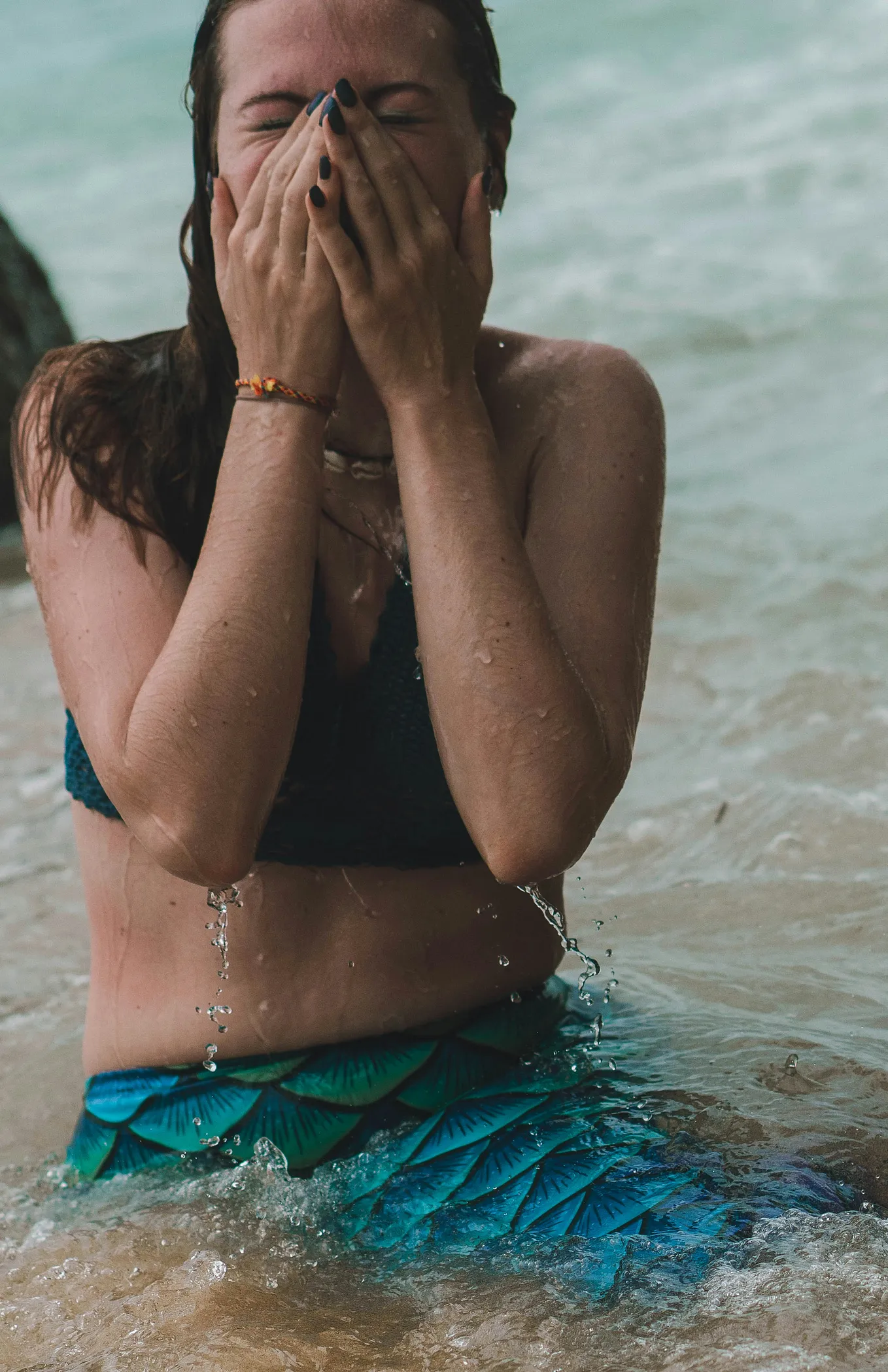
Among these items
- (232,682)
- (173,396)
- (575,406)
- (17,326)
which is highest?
(17,326)

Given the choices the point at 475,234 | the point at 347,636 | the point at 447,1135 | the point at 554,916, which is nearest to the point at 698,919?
the point at 554,916

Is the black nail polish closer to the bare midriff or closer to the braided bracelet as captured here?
the braided bracelet

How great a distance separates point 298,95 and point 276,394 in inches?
15.5

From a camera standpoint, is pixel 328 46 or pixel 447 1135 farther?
pixel 447 1135

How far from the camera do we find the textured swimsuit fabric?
2074 millimetres

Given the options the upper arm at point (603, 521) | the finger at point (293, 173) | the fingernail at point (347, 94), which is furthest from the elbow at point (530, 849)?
the fingernail at point (347, 94)

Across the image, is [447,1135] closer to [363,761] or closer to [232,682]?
[363,761]

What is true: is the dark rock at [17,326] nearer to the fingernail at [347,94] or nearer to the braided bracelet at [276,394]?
the braided bracelet at [276,394]

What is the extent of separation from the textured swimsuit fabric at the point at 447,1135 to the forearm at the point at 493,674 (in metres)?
0.36

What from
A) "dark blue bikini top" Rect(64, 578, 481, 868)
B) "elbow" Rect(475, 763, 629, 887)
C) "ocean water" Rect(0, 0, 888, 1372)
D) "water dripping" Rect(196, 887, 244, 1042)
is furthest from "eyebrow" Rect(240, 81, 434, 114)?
"ocean water" Rect(0, 0, 888, 1372)

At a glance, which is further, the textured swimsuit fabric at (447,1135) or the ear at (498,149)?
the ear at (498,149)

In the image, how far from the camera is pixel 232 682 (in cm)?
204

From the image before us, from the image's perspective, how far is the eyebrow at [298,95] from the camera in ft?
7.00

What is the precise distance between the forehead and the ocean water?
149cm
